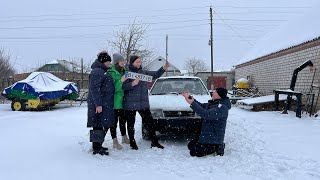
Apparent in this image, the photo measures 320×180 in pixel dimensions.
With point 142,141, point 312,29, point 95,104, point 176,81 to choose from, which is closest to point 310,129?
point 176,81

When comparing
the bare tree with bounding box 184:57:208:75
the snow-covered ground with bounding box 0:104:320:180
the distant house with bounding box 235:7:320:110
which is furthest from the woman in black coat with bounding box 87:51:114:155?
the bare tree with bounding box 184:57:208:75

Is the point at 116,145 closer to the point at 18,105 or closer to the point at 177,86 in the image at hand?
the point at 177,86

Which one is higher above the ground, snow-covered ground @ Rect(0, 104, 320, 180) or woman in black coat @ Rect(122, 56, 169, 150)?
woman in black coat @ Rect(122, 56, 169, 150)

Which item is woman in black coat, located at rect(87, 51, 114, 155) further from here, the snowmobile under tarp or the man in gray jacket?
the snowmobile under tarp

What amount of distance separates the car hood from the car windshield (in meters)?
0.46

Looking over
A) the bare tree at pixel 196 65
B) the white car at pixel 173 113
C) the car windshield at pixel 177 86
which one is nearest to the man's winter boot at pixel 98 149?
the white car at pixel 173 113

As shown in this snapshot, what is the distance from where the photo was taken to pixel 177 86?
27.2 ft

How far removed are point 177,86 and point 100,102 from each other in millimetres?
3033

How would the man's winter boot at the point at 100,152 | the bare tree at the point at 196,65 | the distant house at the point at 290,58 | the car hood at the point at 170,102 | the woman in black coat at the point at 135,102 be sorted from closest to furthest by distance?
the man's winter boot at the point at 100,152
the woman in black coat at the point at 135,102
the car hood at the point at 170,102
the distant house at the point at 290,58
the bare tree at the point at 196,65

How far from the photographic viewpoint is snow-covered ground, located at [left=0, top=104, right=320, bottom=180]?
463 centimetres

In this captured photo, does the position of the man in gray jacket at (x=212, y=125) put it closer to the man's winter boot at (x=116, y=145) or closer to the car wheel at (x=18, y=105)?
the man's winter boot at (x=116, y=145)

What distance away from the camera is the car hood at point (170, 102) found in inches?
263

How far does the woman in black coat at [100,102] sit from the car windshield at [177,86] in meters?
2.34

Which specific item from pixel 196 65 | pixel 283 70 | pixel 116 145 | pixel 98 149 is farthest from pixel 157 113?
pixel 196 65
